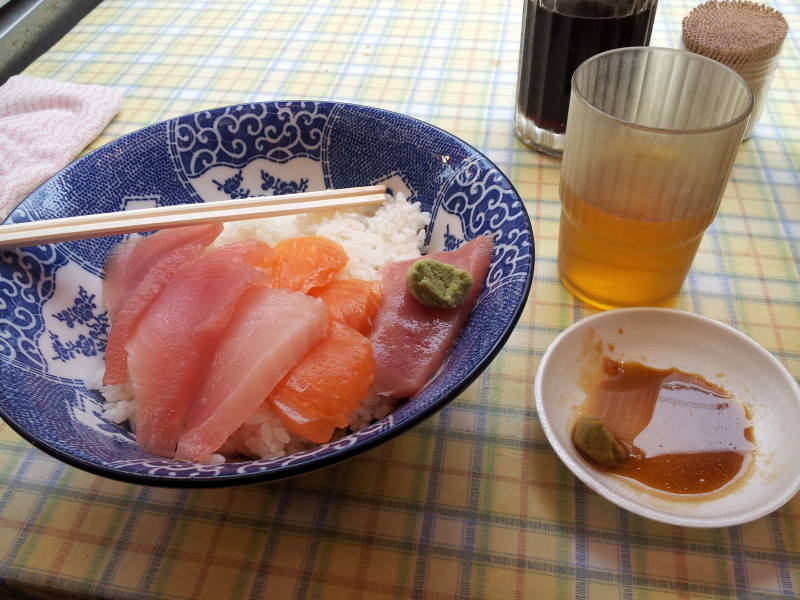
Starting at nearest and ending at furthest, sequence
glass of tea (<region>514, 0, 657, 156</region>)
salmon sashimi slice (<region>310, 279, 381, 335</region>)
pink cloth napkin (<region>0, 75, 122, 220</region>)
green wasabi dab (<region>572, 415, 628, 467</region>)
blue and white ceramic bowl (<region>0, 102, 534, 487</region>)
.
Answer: blue and white ceramic bowl (<region>0, 102, 534, 487</region>)
green wasabi dab (<region>572, 415, 628, 467</region>)
salmon sashimi slice (<region>310, 279, 381, 335</region>)
glass of tea (<region>514, 0, 657, 156</region>)
pink cloth napkin (<region>0, 75, 122, 220</region>)

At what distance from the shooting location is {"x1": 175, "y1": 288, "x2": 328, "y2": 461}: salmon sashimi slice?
79 cm

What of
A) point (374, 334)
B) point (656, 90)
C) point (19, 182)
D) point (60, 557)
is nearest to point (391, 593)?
point (374, 334)

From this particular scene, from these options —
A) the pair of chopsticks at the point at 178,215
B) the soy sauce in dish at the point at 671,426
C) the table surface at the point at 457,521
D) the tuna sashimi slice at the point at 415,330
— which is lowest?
the table surface at the point at 457,521

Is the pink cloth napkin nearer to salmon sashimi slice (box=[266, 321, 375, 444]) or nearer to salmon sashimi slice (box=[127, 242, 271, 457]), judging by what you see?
salmon sashimi slice (box=[127, 242, 271, 457])

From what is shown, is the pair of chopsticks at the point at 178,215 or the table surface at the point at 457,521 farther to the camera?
the pair of chopsticks at the point at 178,215

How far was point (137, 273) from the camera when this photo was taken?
1.01 metres

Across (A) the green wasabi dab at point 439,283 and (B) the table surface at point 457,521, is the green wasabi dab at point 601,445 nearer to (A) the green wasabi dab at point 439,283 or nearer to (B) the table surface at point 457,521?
(B) the table surface at point 457,521

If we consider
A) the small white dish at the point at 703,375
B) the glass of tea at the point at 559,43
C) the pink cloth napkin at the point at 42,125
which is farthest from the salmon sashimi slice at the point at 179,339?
the glass of tea at the point at 559,43

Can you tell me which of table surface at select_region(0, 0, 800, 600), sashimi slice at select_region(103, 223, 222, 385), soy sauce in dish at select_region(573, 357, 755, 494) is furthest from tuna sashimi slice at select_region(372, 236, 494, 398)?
sashimi slice at select_region(103, 223, 222, 385)

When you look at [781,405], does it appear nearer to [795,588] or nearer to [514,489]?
[795,588]

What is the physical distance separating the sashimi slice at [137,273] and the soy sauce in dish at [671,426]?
669 millimetres

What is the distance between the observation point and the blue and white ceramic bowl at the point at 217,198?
0.71 m

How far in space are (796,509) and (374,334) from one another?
621 mm

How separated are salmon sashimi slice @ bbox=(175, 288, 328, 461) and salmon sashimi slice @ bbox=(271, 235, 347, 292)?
7 cm
